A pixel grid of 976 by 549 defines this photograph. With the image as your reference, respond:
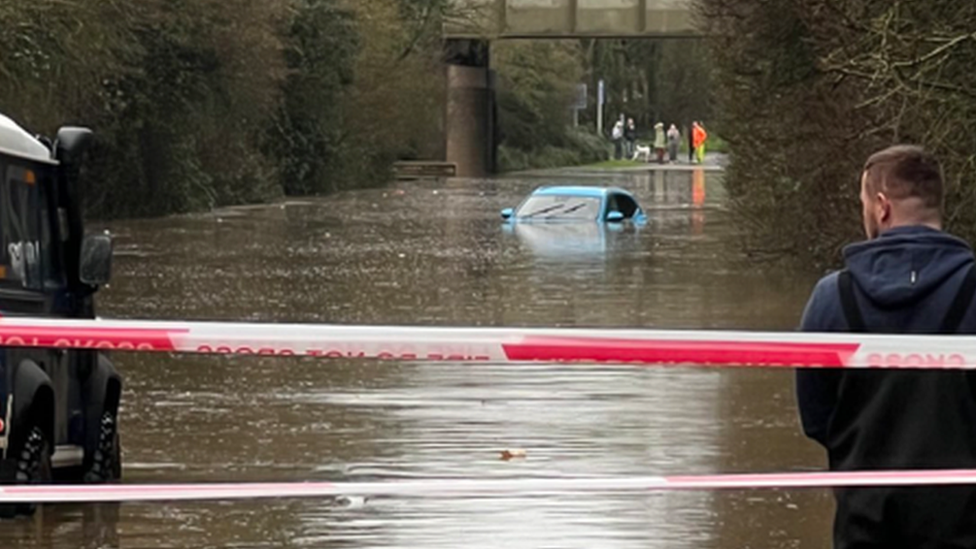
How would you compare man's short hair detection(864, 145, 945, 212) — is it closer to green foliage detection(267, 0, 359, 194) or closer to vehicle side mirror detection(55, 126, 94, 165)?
vehicle side mirror detection(55, 126, 94, 165)

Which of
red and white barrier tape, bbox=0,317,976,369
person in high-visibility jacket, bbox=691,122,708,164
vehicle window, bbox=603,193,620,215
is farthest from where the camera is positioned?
person in high-visibility jacket, bbox=691,122,708,164

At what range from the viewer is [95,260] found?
10.8m

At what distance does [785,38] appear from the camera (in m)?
26.6

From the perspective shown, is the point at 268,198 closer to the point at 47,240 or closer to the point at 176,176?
the point at 176,176

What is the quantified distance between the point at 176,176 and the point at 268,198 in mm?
8027

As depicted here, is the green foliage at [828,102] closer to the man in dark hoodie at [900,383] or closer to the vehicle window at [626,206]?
the vehicle window at [626,206]

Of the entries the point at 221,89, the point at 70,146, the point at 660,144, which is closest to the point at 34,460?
the point at 70,146

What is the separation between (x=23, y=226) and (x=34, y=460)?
136 cm

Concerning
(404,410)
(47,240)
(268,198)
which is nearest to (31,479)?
(47,240)

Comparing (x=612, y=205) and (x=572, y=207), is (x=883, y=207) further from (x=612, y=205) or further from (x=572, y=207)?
(x=612, y=205)

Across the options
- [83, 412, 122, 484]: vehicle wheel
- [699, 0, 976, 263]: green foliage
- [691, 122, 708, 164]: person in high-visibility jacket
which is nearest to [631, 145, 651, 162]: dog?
[691, 122, 708, 164]: person in high-visibility jacket

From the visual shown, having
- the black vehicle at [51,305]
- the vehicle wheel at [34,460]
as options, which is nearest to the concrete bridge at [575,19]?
the black vehicle at [51,305]

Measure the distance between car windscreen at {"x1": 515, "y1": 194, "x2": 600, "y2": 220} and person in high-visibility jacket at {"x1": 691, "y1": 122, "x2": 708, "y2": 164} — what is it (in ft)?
163

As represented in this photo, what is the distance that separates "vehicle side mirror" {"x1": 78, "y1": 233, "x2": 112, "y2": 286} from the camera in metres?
10.8
